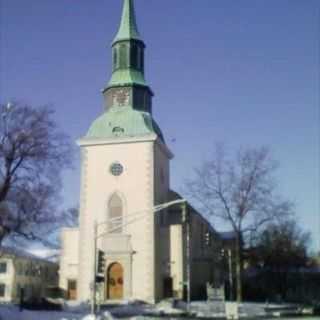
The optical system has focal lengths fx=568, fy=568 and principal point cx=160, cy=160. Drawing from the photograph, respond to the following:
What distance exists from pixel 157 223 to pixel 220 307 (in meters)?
11.4

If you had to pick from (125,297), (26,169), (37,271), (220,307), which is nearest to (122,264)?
(125,297)

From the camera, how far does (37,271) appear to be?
252 feet

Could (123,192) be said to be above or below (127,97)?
below

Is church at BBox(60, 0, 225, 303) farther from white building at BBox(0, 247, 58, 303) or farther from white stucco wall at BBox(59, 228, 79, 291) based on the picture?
white building at BBox(0, 247, 58, 303)

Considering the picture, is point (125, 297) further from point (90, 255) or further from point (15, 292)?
point (15, 292)

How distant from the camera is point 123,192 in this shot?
48.6 metres

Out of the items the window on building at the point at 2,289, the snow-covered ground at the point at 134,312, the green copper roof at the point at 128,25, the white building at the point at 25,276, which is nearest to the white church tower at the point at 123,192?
the green copper roof at the point at 128,25

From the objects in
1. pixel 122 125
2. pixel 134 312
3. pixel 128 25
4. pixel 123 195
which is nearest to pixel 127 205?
pixel 123 195

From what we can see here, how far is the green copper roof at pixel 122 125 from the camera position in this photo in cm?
4916

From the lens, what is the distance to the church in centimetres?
4684

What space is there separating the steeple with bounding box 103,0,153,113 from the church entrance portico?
14.0 m

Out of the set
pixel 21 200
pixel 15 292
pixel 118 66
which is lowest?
pixel 15 292

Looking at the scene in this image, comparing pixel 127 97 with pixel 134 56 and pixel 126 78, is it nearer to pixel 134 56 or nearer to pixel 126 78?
pixel 126 78

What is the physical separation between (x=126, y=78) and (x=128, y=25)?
618 centimetres
